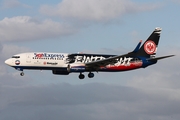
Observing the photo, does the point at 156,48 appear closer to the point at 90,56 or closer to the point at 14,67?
the point at 90,56

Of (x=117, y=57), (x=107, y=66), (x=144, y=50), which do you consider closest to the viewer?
(x=117, y=57)

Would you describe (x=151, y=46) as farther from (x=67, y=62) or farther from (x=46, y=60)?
(x=46, y=60)

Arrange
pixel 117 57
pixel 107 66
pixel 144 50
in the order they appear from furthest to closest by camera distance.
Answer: pixel 144 50, pixel 107 66, pixel 117 57

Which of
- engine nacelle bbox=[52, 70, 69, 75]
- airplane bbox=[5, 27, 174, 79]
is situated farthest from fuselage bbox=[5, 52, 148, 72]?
engine nacelle bbox=[52, 70, 69, 75]

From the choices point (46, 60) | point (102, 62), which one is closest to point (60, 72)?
point (46, 60)

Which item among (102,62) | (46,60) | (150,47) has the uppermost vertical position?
(150,47)

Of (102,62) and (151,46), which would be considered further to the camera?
(151,46)

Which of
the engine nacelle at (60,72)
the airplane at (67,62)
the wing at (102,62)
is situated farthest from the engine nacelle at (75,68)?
the engine nacelle at (60,72)

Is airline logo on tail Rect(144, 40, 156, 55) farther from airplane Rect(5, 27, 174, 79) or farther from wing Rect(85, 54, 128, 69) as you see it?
wing Rect(85, 54, 128, 69)

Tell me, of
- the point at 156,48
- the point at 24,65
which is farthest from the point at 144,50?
the point at 24,65

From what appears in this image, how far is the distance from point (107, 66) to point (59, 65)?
11848 mm

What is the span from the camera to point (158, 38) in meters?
127

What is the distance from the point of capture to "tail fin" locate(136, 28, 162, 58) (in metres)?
123

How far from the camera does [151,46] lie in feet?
410
